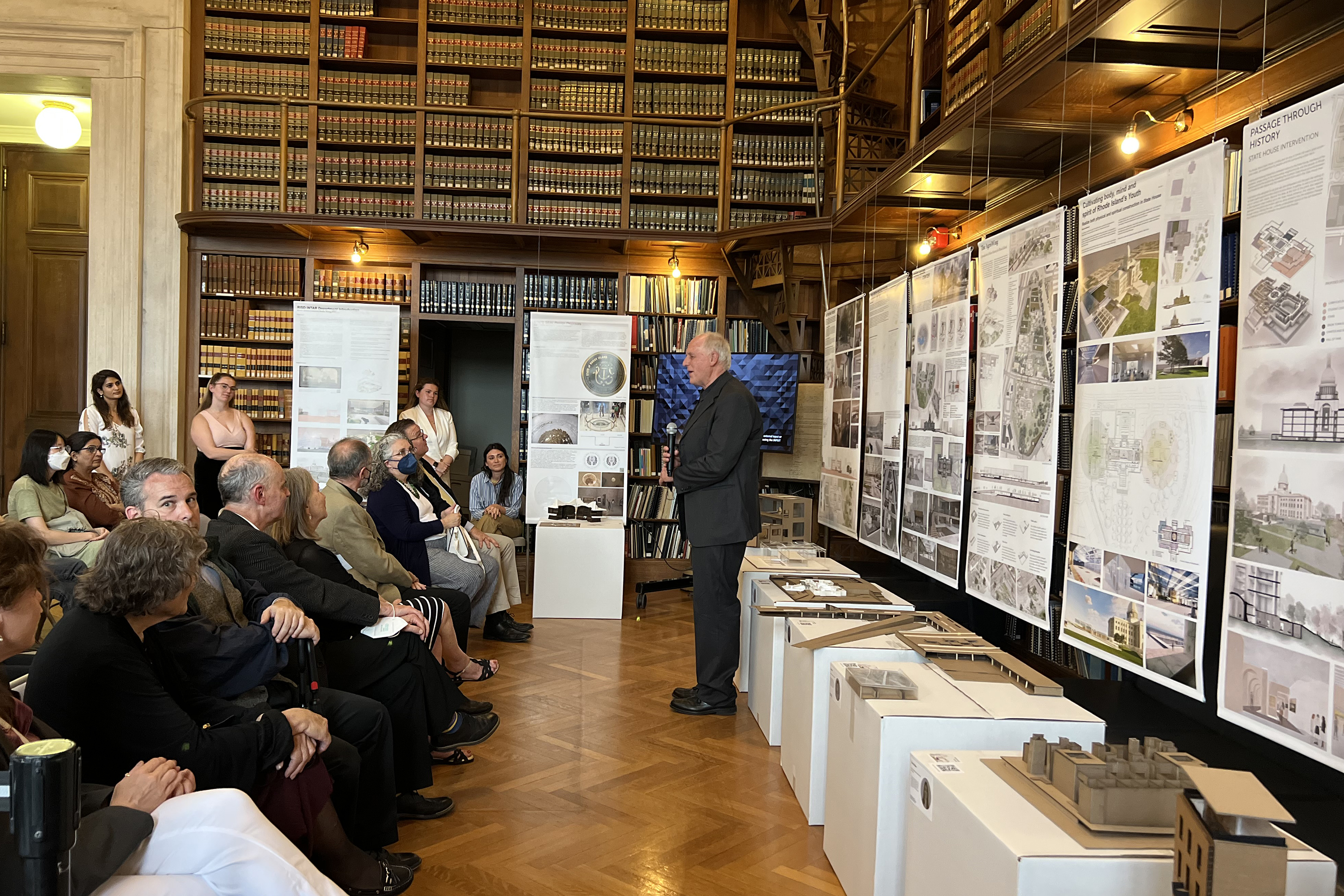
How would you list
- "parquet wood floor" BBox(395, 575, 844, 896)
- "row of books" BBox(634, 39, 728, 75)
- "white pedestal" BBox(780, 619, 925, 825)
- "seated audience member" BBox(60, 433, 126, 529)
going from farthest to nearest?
1. "row of books" BBox(634, 39, 728, 75)
2. "seated audience member" BBox(60, 433, 126, 529)
3. "white pedestal" BBox(780, 619, 925, 825)
4. "parquet wood floor" BBox(395, 575, 844, 896)

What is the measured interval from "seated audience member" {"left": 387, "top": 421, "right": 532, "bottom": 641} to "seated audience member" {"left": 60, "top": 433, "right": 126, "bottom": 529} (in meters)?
1.56

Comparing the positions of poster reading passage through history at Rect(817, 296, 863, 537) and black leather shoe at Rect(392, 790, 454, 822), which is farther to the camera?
poster reading passage through history at Rect(817, 296, 863, 537)

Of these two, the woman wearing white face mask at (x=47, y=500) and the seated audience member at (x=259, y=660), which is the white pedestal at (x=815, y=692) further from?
the woman wearing white face mask at (x=47, y=500)

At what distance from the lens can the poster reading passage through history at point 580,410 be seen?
741 centimetres

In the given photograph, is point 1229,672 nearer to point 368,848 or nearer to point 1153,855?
point 1153,855

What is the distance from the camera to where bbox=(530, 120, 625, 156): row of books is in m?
7.90

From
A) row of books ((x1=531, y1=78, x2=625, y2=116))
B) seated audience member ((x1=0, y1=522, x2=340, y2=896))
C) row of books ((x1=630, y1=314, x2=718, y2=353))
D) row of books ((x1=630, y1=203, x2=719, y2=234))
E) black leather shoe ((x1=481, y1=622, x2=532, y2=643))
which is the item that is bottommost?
black leather shoe ((x1=481, y1=622, x2=532, y2=643))

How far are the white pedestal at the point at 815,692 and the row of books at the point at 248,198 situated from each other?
21.0ft

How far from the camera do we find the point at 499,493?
21.9ft

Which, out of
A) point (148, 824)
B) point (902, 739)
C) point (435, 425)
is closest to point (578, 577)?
point (435, 425)

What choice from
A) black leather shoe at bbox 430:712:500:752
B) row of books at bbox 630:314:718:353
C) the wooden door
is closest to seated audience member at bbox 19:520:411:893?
black leather shoe at bbox 430:712:500:752

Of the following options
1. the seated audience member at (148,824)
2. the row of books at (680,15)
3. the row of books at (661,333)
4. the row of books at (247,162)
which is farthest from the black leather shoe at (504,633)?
the row of books at (680,15)

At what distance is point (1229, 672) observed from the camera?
2.31 m

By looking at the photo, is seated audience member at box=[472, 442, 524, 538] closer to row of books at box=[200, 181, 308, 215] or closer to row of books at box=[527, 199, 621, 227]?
row of books at box=[527, 199, 621, 227]
